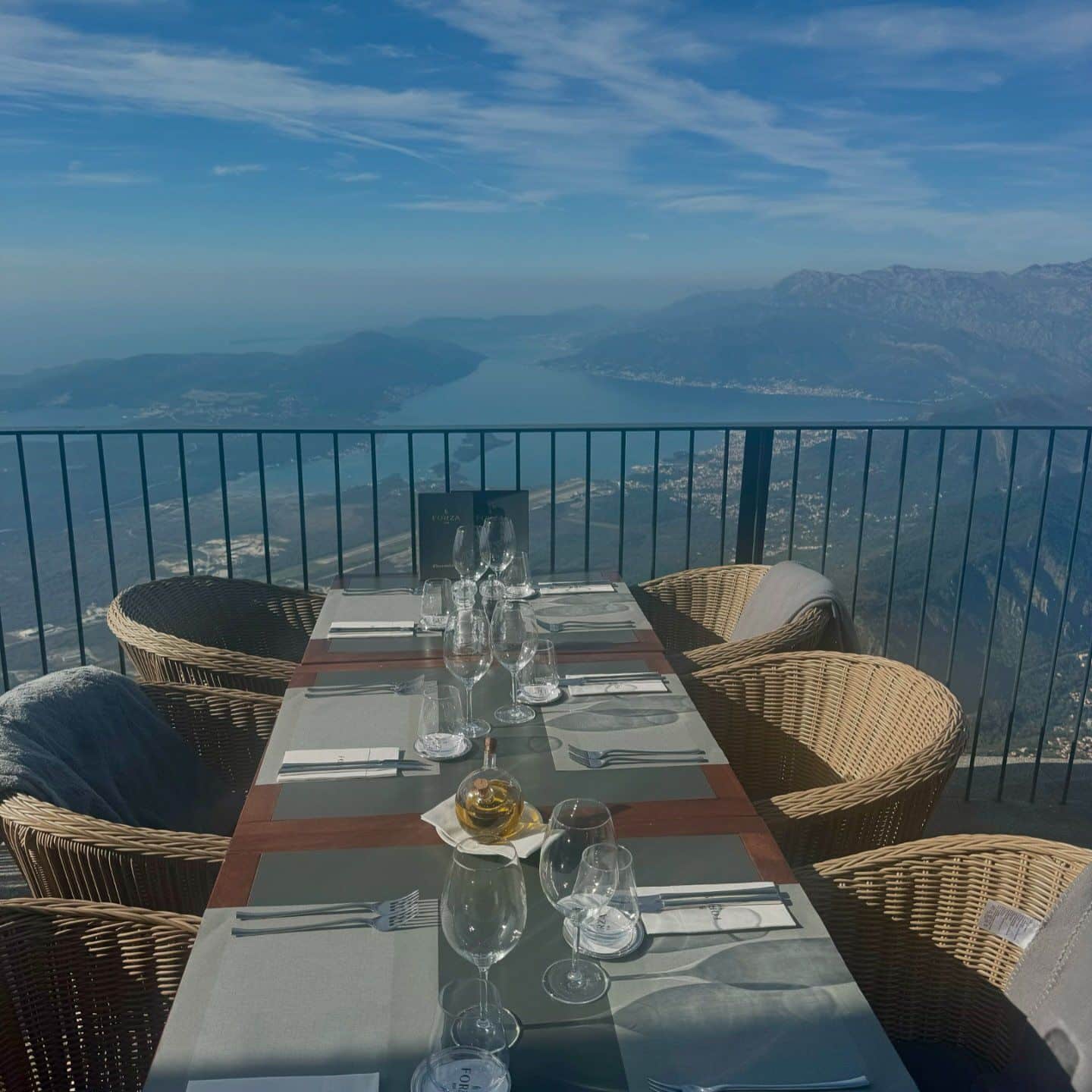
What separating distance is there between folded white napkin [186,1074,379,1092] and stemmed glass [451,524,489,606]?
174 centimetres

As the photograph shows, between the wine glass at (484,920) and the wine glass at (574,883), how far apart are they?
0.09m

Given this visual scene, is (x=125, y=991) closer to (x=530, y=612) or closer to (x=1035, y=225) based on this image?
(x=530, y=612)

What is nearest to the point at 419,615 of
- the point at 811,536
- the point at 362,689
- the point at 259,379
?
the point at 362,689

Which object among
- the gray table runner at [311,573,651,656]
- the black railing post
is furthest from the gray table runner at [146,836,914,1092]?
the black railing post

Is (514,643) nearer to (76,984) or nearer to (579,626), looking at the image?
(579,626)

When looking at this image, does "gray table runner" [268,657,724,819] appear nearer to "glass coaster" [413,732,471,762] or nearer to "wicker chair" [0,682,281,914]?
"glass coaster" [413,732,471,762]

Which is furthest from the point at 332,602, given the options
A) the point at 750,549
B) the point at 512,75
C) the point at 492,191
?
the point at 492,191

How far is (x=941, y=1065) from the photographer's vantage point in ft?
5.02

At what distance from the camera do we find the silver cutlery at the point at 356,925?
1272 mm

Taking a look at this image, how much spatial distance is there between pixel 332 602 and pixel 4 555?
1094 centimetres

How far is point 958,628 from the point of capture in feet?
13.2

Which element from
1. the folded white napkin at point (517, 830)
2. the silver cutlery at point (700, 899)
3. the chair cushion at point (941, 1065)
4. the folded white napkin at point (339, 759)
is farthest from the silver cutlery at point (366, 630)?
the chair cushion at point (941, 1065)

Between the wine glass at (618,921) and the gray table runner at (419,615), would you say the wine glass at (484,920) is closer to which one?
the wine glass at (618,921)

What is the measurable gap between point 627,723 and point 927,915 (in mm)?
658
